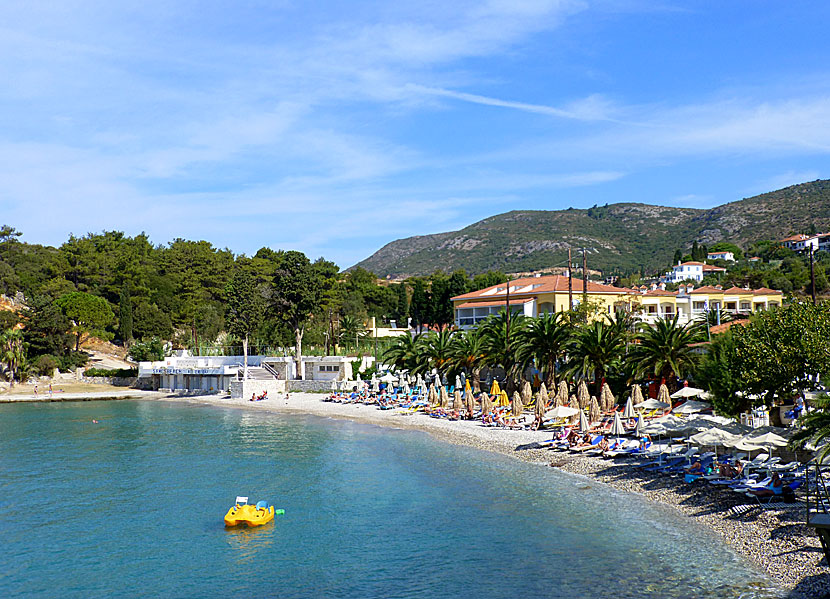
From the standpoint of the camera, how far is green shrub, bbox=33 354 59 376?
73.1m

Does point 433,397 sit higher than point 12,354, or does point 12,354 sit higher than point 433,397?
point 12,354

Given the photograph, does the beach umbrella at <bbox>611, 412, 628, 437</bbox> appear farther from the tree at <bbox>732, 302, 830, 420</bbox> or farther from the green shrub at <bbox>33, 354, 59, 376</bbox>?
the green shrub at <bbox>33, 354, 59, 376</bbox>

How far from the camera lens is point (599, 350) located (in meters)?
36.8

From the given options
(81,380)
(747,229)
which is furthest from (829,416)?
(747,229)

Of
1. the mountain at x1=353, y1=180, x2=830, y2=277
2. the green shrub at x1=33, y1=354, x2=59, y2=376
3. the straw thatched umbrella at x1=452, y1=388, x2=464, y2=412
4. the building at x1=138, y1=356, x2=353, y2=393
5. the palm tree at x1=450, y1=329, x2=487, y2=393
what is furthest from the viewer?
the mountain at x1=353, y1=180, x2=830, y2=277

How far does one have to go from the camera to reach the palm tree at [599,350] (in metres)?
36.8

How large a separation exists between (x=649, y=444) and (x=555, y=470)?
3.73 metres

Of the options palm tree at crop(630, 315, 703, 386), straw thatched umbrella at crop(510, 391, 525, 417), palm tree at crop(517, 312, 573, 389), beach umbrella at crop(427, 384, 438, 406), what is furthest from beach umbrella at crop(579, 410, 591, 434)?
beach umbrella at crop(427, 384, 438, 406)

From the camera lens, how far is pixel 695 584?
15.3 metres

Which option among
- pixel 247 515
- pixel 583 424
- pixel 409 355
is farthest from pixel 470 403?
pixel 247 515

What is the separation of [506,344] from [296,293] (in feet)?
86.0

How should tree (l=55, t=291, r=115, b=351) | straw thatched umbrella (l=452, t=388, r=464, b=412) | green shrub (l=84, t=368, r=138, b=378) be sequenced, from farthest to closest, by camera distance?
tree (l=55, t=291, r=115, b=351)
green shrub (l=84, t=368, r=138, b=378)
straw thatched umbrella (l=452, t=388, r=464, b=412)

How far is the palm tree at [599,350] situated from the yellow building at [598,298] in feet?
70.8

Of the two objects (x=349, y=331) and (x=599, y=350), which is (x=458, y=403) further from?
(x=349, y=331)
